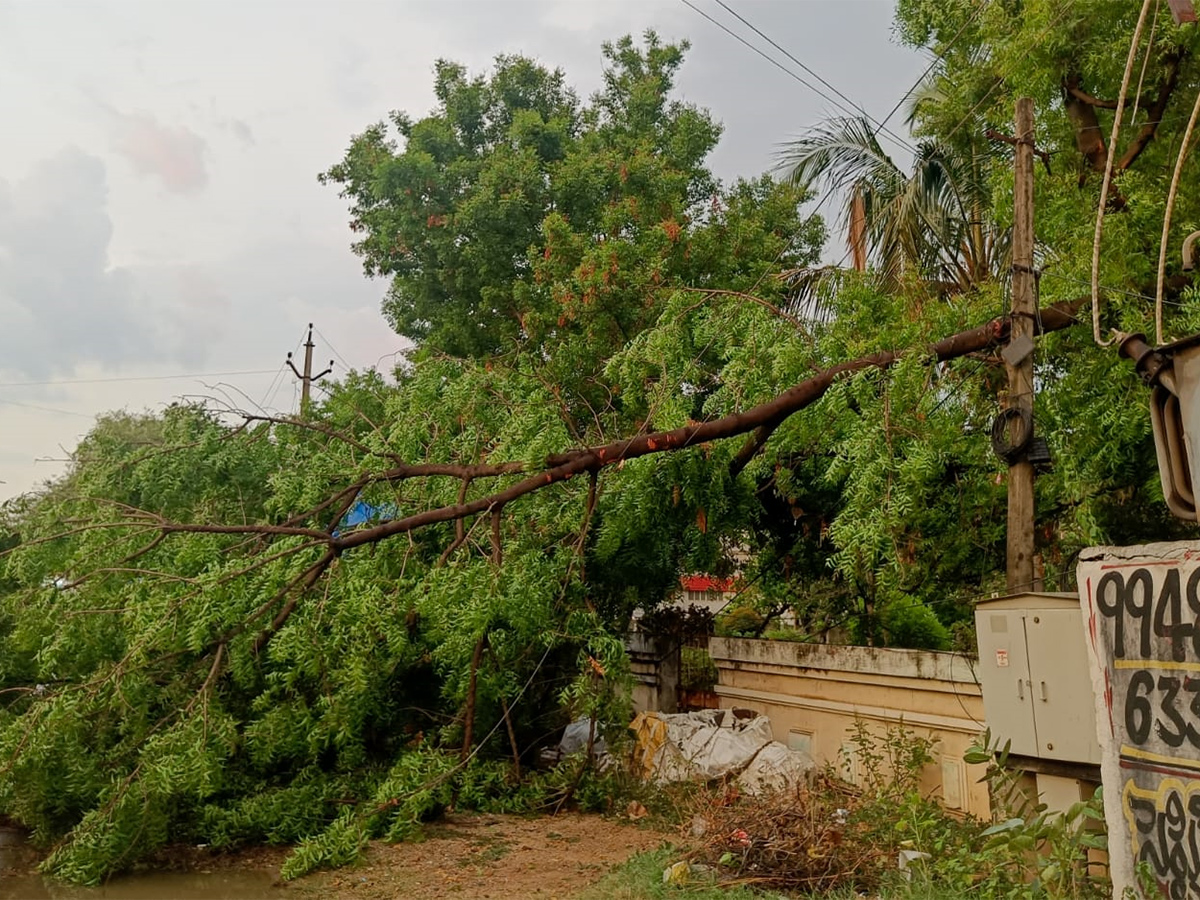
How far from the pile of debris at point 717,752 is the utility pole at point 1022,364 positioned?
2529mm

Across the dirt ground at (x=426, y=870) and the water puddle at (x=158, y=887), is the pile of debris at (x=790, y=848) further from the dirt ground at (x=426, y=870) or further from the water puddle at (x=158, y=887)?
the water puddle at (x=158, y=887)

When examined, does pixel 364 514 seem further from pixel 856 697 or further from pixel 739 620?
pixel 739 620

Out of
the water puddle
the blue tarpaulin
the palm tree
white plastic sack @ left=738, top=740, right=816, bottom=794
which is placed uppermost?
the palm tree

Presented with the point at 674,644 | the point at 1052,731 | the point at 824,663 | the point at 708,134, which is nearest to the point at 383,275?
the point at 708,134

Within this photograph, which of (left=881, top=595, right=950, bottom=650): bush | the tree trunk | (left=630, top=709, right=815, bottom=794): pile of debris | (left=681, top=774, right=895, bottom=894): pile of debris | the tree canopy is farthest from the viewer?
(left=881, top=595, right=950, bottom=650): bush

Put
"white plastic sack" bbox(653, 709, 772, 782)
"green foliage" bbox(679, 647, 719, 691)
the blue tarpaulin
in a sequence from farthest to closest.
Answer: "green foliage" bbox(679, 647, 719, 691) < the blue tarpaulin < "white plastic sack" bbox(653, 709, 772, 782)

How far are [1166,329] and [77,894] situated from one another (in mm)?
8335

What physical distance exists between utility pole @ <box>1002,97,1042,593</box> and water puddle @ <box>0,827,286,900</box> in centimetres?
531

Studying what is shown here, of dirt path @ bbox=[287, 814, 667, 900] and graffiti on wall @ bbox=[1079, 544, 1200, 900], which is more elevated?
graffiti on wall @ bbox=[1079, 544, 1200, 900]

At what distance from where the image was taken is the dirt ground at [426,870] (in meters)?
5.86

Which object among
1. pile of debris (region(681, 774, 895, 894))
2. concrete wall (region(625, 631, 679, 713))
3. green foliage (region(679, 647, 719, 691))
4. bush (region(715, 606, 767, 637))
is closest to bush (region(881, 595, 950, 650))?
green foliage (region(679, 647, 719, 691))

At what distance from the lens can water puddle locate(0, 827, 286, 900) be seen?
6.05 m

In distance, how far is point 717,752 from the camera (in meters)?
7.96

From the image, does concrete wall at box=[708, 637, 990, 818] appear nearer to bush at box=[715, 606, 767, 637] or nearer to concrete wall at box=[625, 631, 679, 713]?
concrete wall at box=[625, 631, 679, 713]
